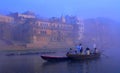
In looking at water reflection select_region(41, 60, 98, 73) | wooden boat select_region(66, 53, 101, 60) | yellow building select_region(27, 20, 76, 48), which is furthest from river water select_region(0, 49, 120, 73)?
yellow building select_region(27, 20, 76, 48)

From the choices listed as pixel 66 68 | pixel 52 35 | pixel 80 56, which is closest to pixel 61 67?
pixel 66 68

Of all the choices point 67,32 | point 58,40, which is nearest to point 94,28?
point 67,32

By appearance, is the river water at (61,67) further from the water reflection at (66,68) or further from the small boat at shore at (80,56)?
the small boat at shore at (80,56)

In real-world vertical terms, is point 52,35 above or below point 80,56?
above

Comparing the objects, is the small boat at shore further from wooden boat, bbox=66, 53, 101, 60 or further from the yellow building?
the yellow building

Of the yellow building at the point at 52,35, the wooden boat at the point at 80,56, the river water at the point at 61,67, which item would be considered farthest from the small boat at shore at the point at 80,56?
the yellow building at the point at 52,35

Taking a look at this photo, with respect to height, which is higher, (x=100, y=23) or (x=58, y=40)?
(x=100, y=23)

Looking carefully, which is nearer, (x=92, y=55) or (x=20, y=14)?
(x=92, y=55)

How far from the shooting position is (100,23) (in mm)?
149125

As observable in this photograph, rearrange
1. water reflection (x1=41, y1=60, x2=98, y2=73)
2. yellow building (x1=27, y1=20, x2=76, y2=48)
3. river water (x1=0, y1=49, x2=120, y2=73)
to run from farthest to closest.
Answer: yellow building (x1=27, y1=20, x2=76, y2=48)
river water (x1=0, y1=49, x2=120, y2=73)
water reflection (x1=41, y1=60, x2=98, y2=73)

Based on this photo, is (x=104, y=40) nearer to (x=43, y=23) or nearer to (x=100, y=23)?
(x=100, y=23)

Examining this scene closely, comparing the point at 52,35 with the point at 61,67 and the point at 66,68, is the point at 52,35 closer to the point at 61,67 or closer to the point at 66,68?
the point at 61,67

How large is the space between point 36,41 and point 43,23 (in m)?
17.7

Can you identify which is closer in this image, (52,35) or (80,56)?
(80,56)
